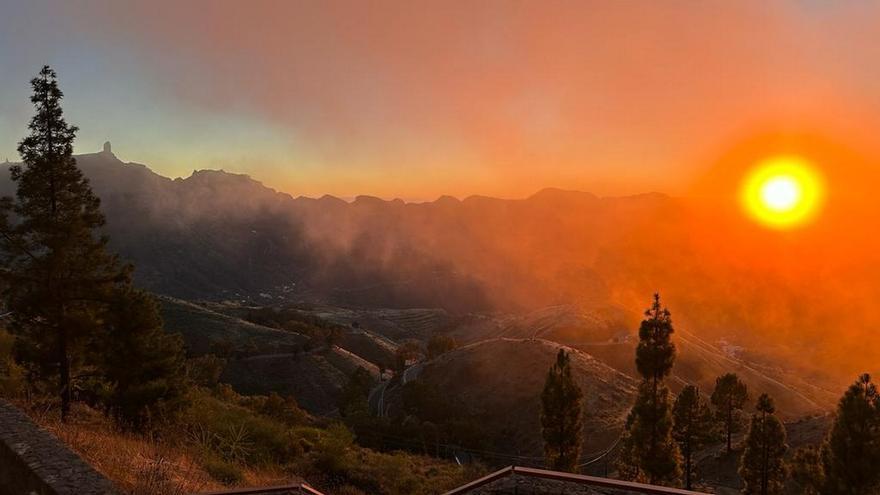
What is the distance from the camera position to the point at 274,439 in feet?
63.8

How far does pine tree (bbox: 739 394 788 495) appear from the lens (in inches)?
1366

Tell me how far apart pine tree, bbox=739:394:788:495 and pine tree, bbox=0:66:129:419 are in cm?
3903

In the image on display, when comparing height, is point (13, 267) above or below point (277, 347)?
above

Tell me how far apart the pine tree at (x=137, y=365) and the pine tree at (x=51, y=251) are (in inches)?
43.6

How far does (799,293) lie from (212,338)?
208 metres

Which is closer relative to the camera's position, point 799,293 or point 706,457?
point 706,457

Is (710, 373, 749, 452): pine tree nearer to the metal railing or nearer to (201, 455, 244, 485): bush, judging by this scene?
the metal railing

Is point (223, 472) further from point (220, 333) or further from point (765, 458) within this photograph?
point (220, 333)

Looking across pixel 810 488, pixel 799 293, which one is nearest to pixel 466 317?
pixel 799 293

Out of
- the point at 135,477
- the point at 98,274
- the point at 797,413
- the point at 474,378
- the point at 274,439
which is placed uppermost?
the point at 98,274

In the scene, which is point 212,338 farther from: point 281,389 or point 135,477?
point 135,477

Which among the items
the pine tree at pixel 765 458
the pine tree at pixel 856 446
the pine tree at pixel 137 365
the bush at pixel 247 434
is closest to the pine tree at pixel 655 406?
the pine tree at pixel 856 446

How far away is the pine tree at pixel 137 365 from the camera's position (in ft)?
61.6

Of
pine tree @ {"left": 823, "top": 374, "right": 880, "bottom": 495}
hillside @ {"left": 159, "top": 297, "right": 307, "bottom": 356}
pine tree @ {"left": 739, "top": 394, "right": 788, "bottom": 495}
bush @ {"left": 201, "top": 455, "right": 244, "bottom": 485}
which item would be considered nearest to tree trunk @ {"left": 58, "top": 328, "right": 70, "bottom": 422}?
bush @ {"left": 201, "top": 455, "right": 244, "bottom": 485}
